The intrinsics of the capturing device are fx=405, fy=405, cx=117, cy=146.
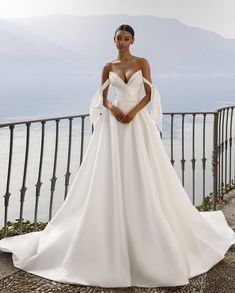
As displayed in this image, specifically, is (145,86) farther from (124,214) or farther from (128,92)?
(124,214)

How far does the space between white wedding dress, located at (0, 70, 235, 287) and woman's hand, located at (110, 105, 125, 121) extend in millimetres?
38

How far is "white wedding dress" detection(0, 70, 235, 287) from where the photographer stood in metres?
2.41

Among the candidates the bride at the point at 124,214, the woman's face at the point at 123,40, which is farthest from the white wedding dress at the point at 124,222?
the woman's face at the point at 123,40

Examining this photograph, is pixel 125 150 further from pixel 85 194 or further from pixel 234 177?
pixel 234 177

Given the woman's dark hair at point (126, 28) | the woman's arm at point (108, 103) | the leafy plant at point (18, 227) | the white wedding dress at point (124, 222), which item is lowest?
the leafy plant at point (18, 227)

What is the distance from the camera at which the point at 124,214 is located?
252 centimetres

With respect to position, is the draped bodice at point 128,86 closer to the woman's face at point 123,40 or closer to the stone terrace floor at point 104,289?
the woman's face at point 123,40

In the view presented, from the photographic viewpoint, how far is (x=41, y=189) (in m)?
3.32

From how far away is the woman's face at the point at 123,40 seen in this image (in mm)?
2660

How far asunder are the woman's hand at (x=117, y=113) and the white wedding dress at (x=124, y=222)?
4 cm

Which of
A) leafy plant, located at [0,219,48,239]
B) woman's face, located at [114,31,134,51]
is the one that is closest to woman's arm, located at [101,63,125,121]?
woman's face, located at [114,31,134,51]

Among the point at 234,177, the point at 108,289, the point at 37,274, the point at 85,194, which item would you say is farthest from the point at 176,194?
the point at 234,177

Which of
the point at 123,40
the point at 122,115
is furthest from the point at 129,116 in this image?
the point at 123,40

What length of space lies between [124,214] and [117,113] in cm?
65
